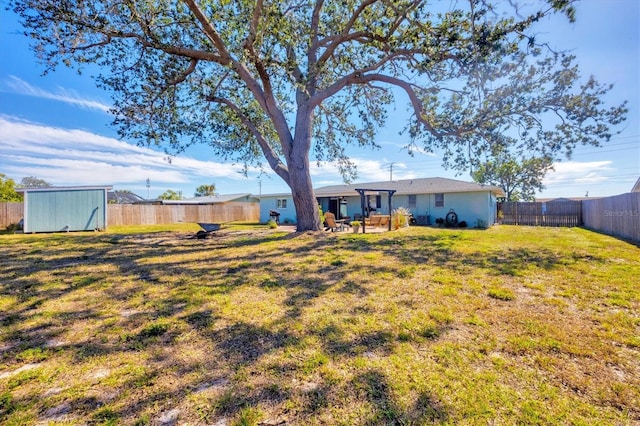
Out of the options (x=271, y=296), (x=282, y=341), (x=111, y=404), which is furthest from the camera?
(x=271, y=296)

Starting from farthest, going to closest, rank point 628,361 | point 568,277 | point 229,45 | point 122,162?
point 122,162 < point 229,45 < point 568,277 < point 628,361

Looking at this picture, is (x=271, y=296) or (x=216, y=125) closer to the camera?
(x=271, y=296)

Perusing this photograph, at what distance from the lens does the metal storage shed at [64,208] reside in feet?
45.6

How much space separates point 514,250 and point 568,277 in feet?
8.25

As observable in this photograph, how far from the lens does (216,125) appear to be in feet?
38.7

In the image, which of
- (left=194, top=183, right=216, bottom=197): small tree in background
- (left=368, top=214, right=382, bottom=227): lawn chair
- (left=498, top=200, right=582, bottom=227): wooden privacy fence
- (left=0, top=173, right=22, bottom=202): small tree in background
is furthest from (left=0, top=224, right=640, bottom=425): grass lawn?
(left=194, top=183, right=216, bottom=197): small tree in background

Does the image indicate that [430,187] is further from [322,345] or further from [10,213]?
[10,213]

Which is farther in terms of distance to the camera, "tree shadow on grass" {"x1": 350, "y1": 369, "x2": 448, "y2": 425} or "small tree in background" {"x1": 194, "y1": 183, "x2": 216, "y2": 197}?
"small tree in background" {"x1": 194, "y1": 183, "x2": 216, "y2": 197}

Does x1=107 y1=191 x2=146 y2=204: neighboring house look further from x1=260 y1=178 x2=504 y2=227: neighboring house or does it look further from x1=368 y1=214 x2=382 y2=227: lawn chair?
x1=368 y1=214 x2=382 y2=227: lawn chair

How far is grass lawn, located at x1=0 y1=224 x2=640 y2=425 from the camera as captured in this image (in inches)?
71.3

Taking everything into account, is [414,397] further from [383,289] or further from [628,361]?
[383,289]

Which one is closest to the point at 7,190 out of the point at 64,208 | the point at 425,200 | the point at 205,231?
the point at 64,208

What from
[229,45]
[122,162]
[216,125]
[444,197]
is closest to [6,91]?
[216,125]

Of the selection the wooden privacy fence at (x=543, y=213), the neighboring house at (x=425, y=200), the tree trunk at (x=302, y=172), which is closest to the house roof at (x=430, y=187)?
the neighboring house at (x=425, y=200)
